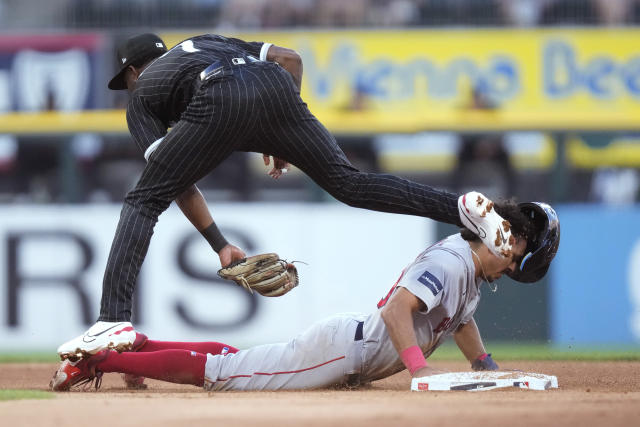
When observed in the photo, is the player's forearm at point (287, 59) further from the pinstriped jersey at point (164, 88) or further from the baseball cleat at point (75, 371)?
the baseball cleat at point (75, 371)

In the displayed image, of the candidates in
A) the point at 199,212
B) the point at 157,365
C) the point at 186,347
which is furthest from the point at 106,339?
the point at 199,212

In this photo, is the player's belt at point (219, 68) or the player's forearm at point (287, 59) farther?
the player's forearm at point (287, 59)

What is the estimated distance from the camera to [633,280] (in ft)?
31.8

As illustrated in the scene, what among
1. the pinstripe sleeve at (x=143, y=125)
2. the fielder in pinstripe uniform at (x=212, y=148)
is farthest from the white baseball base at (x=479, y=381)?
the pinstripe sleeve at (x=143, y=125)

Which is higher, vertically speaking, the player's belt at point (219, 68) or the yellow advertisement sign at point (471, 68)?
the yellow advertisement sign at point (471, 68)

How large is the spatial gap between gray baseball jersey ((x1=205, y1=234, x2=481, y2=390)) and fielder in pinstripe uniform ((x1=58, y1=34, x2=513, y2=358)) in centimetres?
23

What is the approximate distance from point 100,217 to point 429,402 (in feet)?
18.6

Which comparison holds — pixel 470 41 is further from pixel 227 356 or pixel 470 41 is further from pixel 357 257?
pixel 227 356

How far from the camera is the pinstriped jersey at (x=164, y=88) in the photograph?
533 cm

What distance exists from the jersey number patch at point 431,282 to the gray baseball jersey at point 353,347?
0.04 m

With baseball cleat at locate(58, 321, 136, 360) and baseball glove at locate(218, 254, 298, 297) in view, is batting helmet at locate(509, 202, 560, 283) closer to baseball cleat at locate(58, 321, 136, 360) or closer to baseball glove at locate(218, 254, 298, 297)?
baseball glove at locate(218, 254, 298, 297)

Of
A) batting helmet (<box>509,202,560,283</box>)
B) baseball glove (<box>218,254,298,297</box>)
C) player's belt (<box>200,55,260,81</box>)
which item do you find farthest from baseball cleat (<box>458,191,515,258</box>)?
player's belt (<box>200,55,260,81</box>)

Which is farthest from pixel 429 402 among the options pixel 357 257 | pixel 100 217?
pixel 100 217

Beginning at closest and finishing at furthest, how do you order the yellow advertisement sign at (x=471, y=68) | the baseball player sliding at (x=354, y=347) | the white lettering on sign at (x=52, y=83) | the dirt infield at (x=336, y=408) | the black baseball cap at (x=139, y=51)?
the dirt infield at (x=336, y=408), the baseball player sliding at (x=354, y=347), the black baseball cap at (x=139, y=51), the white lettering on sign at (x=52, y=83), the yellow advertisement sign at (x=471, y=68)
